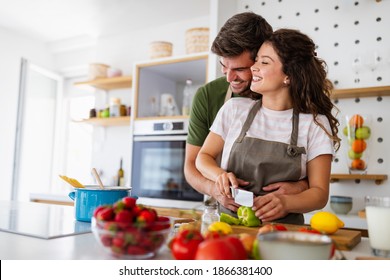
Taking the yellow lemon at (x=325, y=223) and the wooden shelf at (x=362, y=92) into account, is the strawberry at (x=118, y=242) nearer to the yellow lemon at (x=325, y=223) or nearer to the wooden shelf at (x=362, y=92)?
the yellow lemon at (x=325, y=223)

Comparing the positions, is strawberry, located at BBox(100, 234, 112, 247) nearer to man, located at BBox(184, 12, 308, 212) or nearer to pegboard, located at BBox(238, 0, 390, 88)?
man, located at BBox(184, 12, 308, 212)

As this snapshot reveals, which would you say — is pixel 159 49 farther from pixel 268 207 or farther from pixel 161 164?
pixel 268 207

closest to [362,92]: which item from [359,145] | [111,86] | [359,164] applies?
[359,145]

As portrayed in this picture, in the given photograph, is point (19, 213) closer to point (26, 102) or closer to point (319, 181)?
point (319, 181)

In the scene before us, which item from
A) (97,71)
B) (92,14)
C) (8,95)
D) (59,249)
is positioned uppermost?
(92,14)

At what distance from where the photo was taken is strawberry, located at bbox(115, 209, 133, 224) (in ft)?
2.58

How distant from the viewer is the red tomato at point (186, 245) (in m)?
0.76

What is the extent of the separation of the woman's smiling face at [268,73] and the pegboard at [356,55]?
4.80 feet

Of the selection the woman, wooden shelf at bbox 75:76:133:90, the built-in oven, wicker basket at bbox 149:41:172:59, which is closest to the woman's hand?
the woman

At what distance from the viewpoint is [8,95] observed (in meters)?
4.55

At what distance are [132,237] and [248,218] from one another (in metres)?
0.50

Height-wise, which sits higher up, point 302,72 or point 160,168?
point 302,72

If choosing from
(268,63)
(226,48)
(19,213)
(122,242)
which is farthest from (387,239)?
(19,213)

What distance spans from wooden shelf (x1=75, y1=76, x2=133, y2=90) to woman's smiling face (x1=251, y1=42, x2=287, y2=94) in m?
2.54
